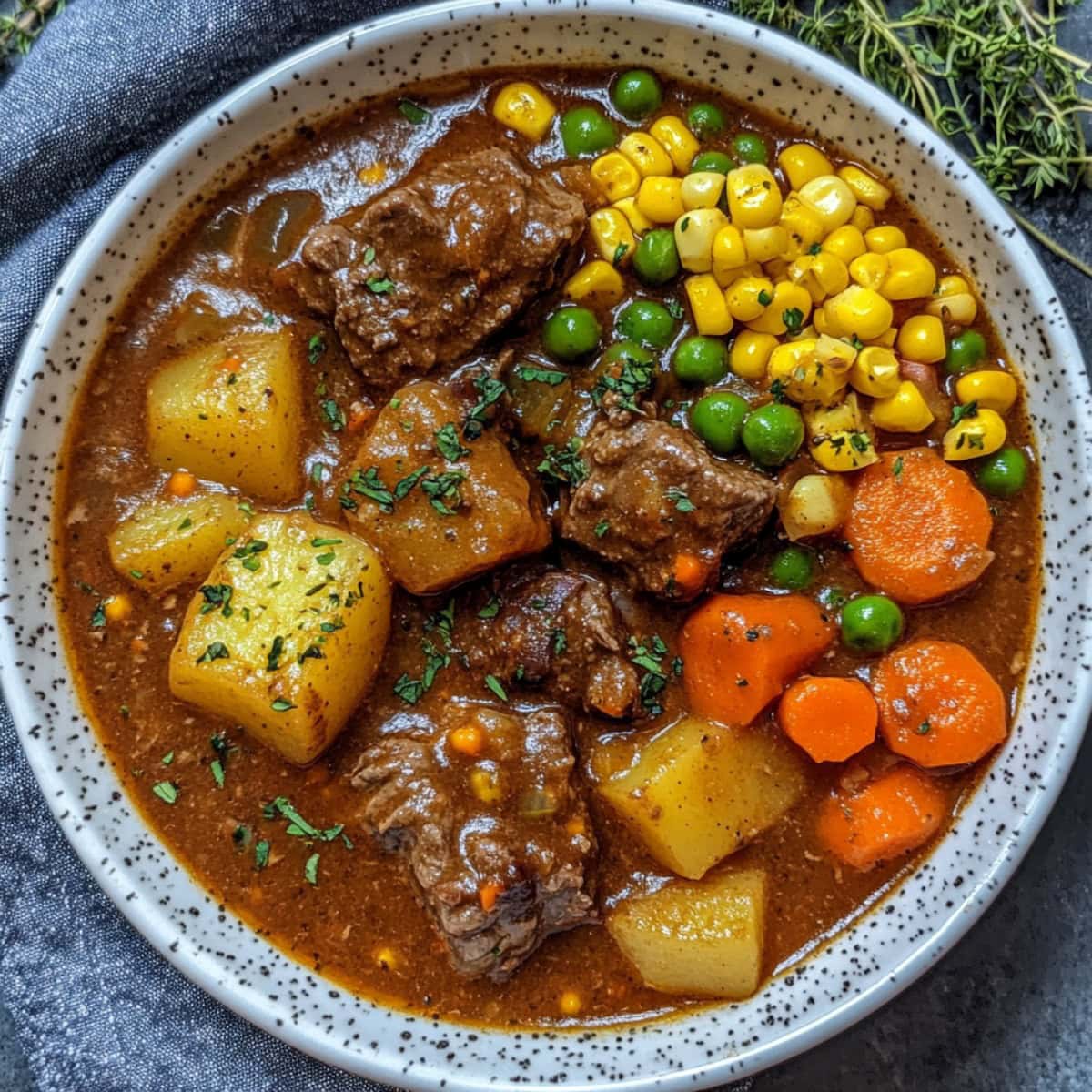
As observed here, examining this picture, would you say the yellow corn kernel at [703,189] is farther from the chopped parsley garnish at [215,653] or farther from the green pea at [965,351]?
the chopped parsley garnish at [215,653]

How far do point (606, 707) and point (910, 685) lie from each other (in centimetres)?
101

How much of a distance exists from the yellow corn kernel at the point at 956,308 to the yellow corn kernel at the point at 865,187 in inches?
14.8

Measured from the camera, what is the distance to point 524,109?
11.3ft

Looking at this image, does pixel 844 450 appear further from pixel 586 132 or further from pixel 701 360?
pixel 586 132

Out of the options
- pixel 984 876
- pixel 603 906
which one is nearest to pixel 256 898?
pixel 603 906

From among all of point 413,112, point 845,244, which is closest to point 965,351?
point 845,244

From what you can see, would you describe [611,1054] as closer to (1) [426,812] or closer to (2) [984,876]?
(1) [426,812]

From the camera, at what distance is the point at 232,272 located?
11.3ft

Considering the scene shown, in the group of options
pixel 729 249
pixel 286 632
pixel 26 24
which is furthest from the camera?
pixel 26 24

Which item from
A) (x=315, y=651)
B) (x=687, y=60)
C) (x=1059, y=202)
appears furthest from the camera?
(x=1059, y=202)

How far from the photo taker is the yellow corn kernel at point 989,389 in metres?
3.35

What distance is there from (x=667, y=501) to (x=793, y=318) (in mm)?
752

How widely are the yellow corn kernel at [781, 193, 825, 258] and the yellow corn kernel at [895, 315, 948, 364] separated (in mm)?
422

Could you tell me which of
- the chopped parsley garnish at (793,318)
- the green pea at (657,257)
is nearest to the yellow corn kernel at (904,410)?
the chopped parsley garnish at (793,318)
